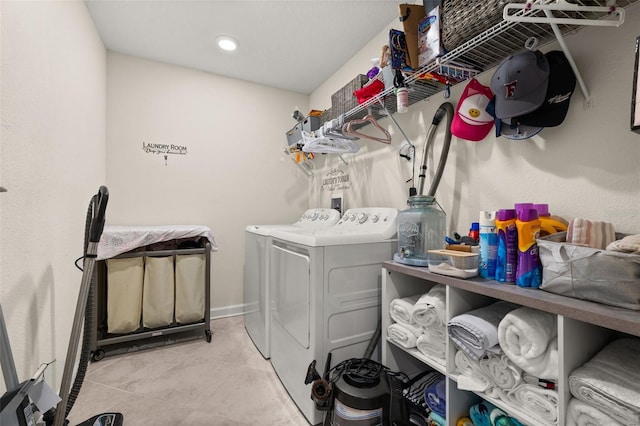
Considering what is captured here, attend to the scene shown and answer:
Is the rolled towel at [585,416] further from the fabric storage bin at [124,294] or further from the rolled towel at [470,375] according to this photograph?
the fabric storage bin at [124,294]

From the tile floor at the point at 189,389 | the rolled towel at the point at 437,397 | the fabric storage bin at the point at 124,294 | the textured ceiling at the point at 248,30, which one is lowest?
the tile floor at the point at 189,389

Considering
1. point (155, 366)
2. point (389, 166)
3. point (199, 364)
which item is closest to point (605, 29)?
point (389, 166)

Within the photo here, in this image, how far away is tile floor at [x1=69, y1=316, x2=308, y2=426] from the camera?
1.51m

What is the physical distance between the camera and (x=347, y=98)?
1998 millimetres

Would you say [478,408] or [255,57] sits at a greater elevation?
[255,57]

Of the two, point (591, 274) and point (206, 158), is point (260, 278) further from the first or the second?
point (591, 274)

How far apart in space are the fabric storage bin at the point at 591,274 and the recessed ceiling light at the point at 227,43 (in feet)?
8.70

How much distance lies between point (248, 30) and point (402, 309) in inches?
94.3

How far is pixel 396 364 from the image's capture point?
1468 millimetres

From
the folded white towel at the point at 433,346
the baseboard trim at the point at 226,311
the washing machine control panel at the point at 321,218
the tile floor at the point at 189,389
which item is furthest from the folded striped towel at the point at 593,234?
the baseboard trim at the point at 226,311

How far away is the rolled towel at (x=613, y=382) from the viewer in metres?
0.67

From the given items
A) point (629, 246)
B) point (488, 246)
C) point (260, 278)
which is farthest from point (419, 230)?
point (260, 278)

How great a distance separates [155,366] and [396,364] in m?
1.76

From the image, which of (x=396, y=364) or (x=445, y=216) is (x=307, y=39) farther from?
(x=396, y=364)
